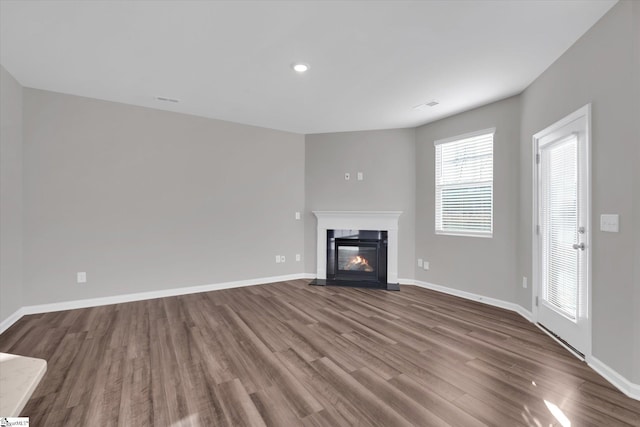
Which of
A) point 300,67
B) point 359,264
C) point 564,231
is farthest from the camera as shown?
point 359,264

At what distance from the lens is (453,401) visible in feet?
6.06

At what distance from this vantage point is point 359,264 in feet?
16.6

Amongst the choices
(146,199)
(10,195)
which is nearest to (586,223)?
(146,199)

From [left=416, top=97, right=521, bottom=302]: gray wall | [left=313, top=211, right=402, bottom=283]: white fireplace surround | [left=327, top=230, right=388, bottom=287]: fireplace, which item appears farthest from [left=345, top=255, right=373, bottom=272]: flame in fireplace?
[left=416, top=97, right=521, bottom=302]: gray wall

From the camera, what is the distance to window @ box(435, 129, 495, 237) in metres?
3.96

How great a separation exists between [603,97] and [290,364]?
319 centimetres

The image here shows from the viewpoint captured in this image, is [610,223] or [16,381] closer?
[16,381]

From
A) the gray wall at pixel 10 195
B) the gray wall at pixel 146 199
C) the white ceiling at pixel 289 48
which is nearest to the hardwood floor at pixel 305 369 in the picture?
the gray wall at pixel 10 195

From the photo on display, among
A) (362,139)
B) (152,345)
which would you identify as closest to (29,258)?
(152,345)

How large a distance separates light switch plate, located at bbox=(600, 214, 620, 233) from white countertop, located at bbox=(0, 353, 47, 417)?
10.4 ft

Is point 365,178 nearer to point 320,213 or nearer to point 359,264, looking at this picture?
point 320,213

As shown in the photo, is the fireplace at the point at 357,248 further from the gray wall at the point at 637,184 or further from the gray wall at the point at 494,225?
the gray wall at the point at 637,184

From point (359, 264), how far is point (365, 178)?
152 cm

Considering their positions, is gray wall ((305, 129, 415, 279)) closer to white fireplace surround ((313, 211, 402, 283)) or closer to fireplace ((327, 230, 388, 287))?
white fireplace surround ((313, 211, 402, 283))
